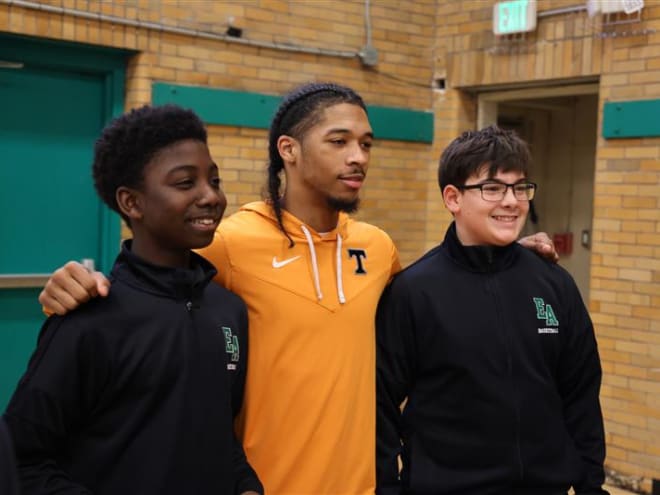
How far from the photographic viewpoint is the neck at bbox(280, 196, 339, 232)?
2.49 meters

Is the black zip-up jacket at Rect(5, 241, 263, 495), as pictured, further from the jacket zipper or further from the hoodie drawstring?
the jacket zipper

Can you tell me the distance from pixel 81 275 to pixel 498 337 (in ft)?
4.06

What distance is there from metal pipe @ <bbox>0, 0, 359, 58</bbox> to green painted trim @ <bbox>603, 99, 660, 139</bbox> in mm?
1951

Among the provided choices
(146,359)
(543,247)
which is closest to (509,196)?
(543,247)

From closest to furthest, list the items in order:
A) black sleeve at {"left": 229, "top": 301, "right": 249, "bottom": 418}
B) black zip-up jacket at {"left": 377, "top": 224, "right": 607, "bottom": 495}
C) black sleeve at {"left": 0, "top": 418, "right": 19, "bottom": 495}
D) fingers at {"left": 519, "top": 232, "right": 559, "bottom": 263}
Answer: black sleeve at {"left": 0, "top": 418, "right": 19, "bottom": 495}, black sleeve at {"left": 229, "top": 301, "right": 249, "bottom": 418}, black zip-up jacket at {"left": 377, "top": 224, "right": 607, "bottom": 495}, fingers at {"left": 519, "top": 232, "right": 559, "bottom": 263}

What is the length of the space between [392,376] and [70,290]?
1.06m

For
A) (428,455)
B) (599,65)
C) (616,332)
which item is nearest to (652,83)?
(599,65)

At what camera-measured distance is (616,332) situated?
573cm

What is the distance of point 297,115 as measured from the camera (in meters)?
2.51

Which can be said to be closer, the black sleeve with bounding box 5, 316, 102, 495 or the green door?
the black sleeve with bounding box 5, 316, 102, 495

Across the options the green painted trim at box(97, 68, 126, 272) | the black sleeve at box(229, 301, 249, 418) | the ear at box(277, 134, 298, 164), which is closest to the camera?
the black sleeve at box(229, 301, 249, 418)

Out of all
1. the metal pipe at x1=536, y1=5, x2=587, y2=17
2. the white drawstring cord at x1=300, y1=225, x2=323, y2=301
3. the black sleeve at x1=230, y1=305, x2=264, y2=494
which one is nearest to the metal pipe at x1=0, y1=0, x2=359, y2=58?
the metal pipe at x1=536, y1=5, x2=587, y2=17

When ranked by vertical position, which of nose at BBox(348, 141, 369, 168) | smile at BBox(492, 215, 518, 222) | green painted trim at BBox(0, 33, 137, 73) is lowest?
smile at BBox(492, 215, 518, 222)

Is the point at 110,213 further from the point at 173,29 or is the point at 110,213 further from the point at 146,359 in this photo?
the point at 146,359
